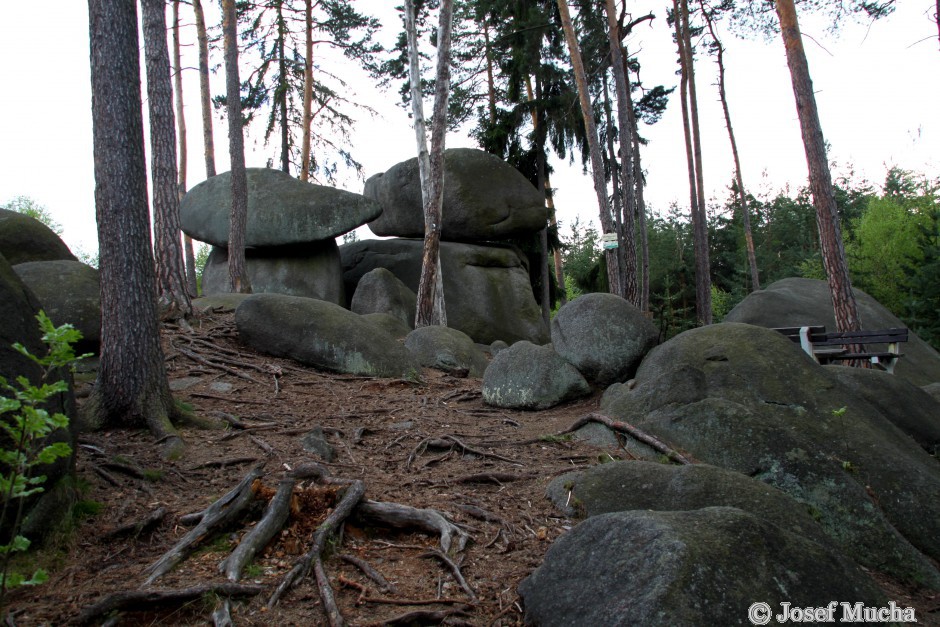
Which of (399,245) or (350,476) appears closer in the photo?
(350,476)

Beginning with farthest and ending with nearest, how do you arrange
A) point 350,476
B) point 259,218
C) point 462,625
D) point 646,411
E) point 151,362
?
point 259,218, point 646,411, point 151,362, point 350,476, point 462,625

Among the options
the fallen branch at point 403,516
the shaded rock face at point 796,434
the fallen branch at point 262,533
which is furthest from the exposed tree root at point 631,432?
the fallen branch at point 262,533

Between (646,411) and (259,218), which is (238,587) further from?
(259,218)

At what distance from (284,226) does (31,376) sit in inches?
454

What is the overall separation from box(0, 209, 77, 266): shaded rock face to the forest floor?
7.97ft

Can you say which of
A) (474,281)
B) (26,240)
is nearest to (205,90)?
(474,281)

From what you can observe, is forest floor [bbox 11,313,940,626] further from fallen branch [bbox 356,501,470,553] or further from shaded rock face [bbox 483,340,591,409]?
shaded rock face [bbox 483,340,591,409]

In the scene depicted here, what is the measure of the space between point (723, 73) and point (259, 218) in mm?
13869

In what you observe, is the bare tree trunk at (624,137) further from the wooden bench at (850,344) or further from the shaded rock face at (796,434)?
the shaded rock face at (796,434)

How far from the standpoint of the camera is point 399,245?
16.7 metres

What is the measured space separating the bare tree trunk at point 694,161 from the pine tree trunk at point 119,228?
14.4 metres

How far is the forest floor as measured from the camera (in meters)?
2.81

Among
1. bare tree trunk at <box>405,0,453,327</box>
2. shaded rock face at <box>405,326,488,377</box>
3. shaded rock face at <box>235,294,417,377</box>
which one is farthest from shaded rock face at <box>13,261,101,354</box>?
bare tree trunk at <box>405,0,453,327</box>

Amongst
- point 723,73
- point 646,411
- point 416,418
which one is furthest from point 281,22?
point 646,411
